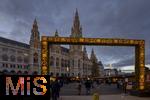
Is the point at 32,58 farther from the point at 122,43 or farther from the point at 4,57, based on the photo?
the point at 122,43

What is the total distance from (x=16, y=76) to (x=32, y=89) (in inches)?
29.5

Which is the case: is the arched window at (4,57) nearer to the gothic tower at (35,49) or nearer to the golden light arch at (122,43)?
the gothic tower at (35,49)

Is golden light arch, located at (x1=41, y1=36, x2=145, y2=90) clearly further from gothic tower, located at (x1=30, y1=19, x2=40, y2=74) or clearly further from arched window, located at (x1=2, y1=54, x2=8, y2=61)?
gothic tower, located at (x1=30, y1=19, x2=40, y2=74)

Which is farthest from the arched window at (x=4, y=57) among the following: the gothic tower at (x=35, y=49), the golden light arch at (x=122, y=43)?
the golden light arch at (x=122, y=43)

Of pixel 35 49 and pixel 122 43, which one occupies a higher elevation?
pixel 35 49

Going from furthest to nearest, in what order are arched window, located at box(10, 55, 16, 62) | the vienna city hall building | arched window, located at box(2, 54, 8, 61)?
arched window, located at box(10, 55, 16, 62) → the vienna city hall building → arched window, located at box(2, 54, 8, 61)

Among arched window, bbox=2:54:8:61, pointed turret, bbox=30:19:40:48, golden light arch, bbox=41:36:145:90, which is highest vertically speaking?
pointed turret, bbox=30:19:40:48

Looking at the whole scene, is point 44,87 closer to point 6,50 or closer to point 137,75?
point 137,75

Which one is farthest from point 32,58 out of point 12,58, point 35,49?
point 12,58

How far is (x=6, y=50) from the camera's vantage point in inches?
5271

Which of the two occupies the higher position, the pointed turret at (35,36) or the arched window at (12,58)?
the pointed turret at (35,36)

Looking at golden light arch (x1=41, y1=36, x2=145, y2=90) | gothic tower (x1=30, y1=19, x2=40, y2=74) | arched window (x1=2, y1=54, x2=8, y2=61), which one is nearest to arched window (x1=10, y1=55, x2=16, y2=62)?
arched window (x1=2, y1=54, x2=8, y2=61)

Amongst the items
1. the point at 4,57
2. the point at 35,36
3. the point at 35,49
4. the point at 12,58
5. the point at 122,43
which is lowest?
the point at 122,43

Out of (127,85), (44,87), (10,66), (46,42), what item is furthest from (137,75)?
(10,66)
